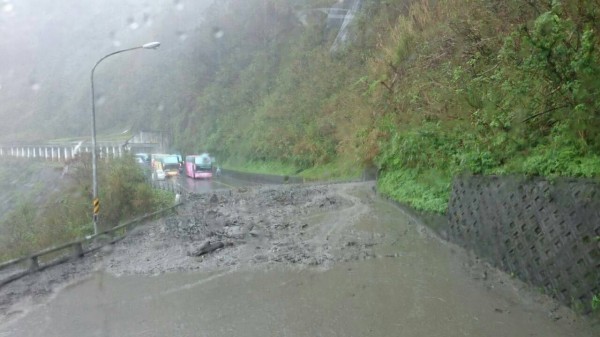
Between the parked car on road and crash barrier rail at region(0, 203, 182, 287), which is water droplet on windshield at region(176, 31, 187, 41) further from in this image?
crash barrier rail at region(0, 203, 182, 287)

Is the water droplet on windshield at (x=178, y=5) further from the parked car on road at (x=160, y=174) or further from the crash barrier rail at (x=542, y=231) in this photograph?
the crash barrier rail at (x=542, y=231)

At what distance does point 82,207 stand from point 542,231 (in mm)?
25469

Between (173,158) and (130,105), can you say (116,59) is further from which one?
(173,158)

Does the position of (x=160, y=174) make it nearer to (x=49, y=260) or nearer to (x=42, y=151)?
(x=42, y=151)

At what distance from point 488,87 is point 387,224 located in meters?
4.02

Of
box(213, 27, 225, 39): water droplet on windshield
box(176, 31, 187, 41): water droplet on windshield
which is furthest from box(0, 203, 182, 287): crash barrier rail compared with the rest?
box(176, 31, 187, 41): water droplet on windshield

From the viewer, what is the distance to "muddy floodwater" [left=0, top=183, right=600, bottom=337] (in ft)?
19.6

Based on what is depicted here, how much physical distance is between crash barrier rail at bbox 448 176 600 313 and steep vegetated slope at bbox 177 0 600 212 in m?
0.29

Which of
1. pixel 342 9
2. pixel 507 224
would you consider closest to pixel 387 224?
pixel 507 224

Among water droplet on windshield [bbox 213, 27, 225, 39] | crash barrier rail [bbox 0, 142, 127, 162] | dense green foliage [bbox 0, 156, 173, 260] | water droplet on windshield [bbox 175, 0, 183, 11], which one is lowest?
dense green foliage [bbox 0, 156, 173, 260]

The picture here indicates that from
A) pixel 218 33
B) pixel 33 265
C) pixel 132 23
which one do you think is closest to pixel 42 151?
pixel 132 23

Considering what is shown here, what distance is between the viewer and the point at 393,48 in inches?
853

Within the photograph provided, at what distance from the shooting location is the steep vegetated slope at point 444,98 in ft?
22.5

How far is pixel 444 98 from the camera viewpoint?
13.4m
